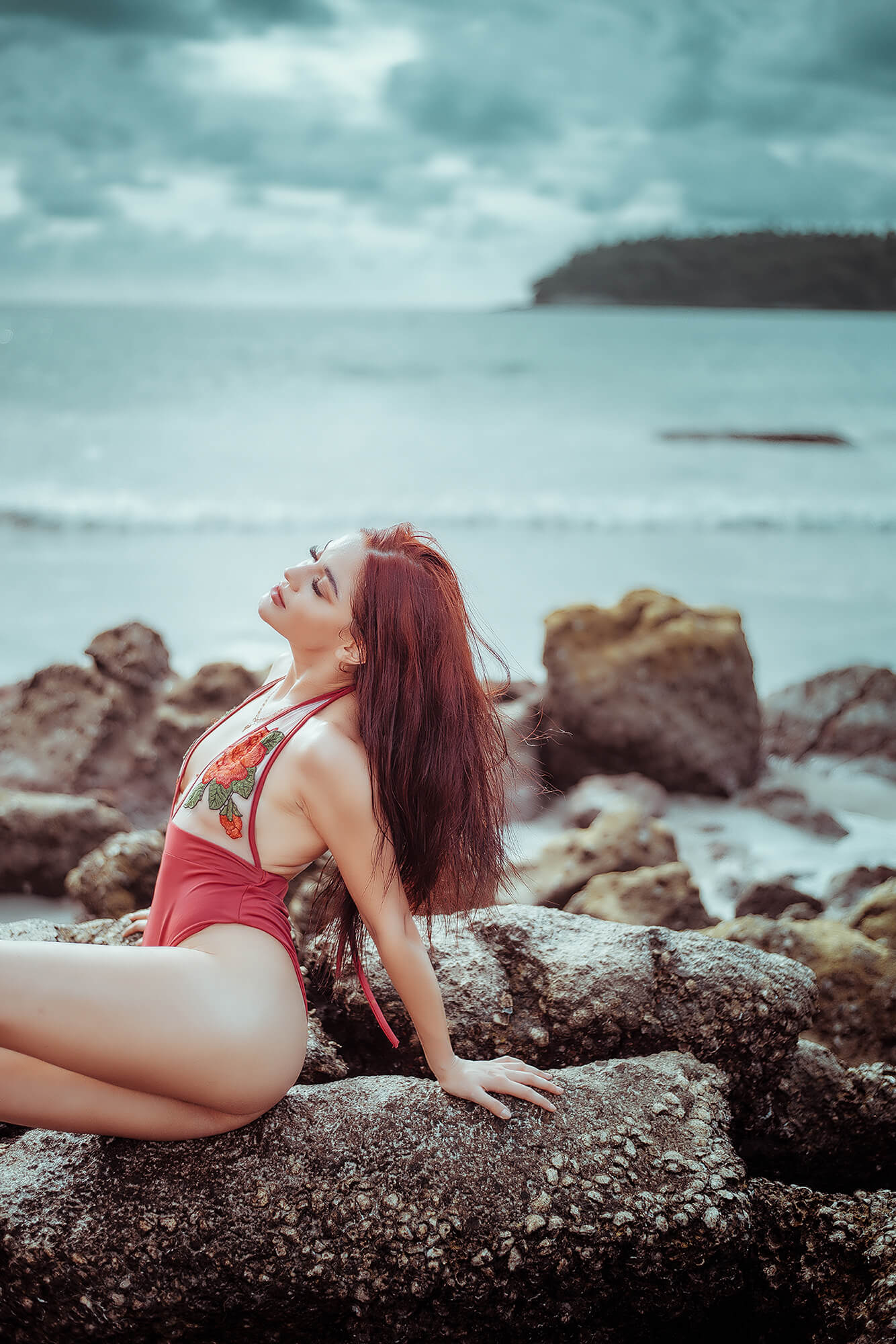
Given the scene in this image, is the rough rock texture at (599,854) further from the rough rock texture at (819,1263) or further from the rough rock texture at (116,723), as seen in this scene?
the rough rock texture at (819,1263)

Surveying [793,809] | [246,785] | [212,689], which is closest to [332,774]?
[246,785]

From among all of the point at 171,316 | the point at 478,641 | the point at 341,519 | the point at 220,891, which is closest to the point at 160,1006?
the point at 220,891

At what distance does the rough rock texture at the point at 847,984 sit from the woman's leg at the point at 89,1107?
1720mm

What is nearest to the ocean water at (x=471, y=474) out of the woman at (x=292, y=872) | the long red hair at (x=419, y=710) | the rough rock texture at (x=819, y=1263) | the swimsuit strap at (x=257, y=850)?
the long red hair at (x=419, y=710)

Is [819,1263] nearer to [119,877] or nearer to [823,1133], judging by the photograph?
[823,1133]

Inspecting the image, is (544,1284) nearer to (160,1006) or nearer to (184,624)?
(160,1006)

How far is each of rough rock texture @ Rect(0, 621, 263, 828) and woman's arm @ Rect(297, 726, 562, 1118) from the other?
3247 mm

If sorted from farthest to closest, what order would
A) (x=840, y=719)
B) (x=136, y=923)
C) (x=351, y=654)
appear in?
(x=840, y=719) < (x=136, y=923) < (x=351, y=654)

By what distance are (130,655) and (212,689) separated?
47cm

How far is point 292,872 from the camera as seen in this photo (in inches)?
89.8

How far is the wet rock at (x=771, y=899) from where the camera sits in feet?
14.4

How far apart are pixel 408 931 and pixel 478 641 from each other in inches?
26.4

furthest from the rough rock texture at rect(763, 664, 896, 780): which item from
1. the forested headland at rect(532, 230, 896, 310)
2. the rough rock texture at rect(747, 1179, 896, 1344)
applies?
the forested headland at rect(532, 230, 896, 310)

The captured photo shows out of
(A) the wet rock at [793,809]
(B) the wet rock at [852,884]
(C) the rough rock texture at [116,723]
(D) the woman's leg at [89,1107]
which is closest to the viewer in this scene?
(D) the woman's leg at [89,1107]
